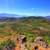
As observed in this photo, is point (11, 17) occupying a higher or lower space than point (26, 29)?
higher

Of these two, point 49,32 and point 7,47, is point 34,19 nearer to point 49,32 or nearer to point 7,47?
point 49,32

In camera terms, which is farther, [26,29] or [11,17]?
[11,17]

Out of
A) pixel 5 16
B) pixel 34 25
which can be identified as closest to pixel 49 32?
pixel 34 25

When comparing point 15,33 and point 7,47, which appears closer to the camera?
point 7,47

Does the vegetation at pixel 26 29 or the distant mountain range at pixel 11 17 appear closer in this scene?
the vegetation at pixel 26 29

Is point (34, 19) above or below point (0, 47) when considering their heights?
above

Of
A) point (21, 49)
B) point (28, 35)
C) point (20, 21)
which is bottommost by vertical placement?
point (21, 49)

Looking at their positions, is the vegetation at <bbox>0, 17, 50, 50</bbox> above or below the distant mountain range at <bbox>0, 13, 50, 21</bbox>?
below

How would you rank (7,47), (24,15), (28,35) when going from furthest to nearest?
(24,15) < (28,35) < (7,47)

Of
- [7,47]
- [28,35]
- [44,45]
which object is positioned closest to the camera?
[44,45]

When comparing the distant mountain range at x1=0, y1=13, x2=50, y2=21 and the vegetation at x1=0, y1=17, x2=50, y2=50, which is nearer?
the vegetation at x1=0, y1=17, x2=50, y2=50

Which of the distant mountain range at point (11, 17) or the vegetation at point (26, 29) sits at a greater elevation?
the distant mountain range at point (11, 17)
